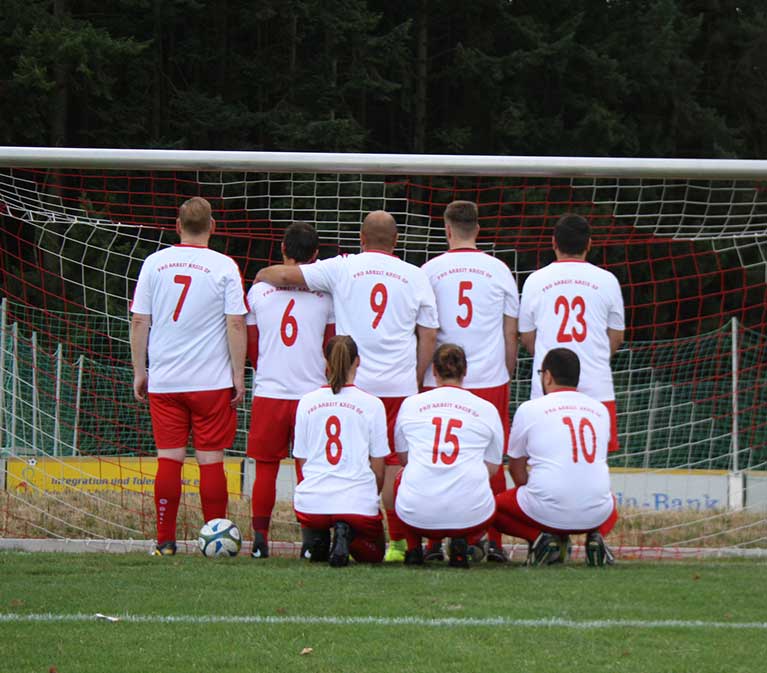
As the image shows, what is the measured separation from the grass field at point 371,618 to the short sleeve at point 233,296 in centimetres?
150

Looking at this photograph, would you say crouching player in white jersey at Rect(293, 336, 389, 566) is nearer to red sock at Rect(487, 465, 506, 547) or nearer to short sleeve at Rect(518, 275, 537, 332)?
red sock at Rect(487, 465, 506, 547)

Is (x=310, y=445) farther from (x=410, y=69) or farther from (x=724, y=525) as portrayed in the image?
(x=410, y=69)

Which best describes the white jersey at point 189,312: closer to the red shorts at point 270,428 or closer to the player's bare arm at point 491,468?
the red shorts at point 270,428

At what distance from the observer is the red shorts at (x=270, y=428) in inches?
284

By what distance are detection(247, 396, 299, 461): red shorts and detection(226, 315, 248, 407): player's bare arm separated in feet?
0.41

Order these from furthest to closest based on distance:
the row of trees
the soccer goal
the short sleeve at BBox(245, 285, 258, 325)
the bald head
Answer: the row of trees → the soccer goal → the short sleeve at BBox(245, 285, 258, 325) → the bald head

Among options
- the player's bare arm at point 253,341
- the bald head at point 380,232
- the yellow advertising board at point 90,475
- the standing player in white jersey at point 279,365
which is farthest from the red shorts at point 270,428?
the yellow advertising board at point 90,475

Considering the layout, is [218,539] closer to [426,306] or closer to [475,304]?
[426,306]

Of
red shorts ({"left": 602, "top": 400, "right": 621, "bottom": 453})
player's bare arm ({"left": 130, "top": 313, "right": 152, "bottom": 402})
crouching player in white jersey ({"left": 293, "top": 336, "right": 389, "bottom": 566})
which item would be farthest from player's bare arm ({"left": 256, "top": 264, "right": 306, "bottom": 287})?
red shorts ({"left": 602, "top": 400, "right": 621, "bottom": 453})

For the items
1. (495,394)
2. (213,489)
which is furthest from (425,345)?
(213,489)

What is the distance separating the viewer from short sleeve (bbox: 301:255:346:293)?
23.5ft

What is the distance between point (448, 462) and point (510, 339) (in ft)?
3.85

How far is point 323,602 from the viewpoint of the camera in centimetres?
525

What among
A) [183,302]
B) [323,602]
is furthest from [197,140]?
[323,602]
